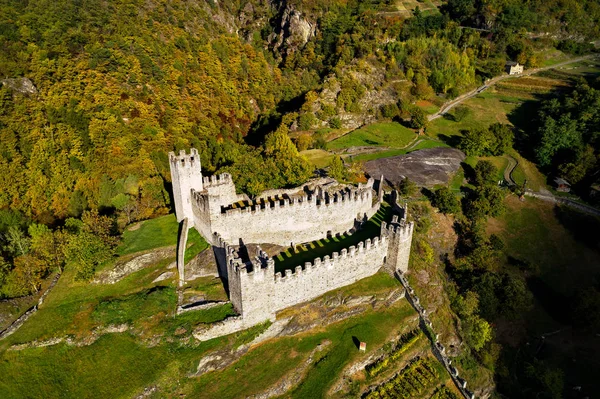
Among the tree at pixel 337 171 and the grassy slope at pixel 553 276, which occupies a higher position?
the tree at pixel 337 171

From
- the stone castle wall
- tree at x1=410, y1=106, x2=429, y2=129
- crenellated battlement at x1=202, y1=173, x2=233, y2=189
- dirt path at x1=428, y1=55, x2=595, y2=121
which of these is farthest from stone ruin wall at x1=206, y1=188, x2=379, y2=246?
dirt path at x1=428, y1=55, x2=595, y2=121

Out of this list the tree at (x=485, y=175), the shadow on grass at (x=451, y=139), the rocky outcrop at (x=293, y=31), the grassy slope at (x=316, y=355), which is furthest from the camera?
the rocky outcrop at (x=293, y=31)

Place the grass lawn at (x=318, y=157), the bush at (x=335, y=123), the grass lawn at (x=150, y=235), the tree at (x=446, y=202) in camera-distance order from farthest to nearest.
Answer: the bush at (x=335, y=123), the grass lawn at (x=318, y=157), the tree at (x=446, y=202), the grass lawn at (x=150, y=235)

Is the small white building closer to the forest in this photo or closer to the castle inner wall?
the forest

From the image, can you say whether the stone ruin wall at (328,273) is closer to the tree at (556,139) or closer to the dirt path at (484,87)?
the tree at (556,139)

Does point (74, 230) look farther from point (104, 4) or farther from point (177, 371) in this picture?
point (104, 4)

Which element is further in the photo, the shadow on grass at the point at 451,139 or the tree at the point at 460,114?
the tree at the point at 460,114

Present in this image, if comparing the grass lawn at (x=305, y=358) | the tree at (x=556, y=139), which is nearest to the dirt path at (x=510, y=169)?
the tree at (x=556, y=139)

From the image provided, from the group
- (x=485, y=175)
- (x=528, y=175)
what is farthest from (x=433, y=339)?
(x=528, y=175)
